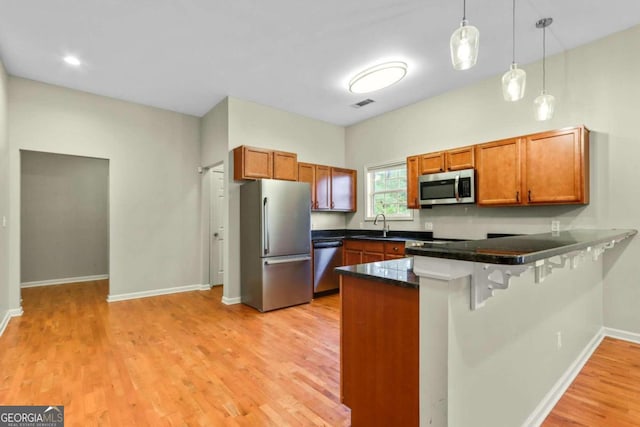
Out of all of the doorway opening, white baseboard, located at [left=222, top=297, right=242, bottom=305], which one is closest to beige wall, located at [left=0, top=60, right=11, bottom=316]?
the doorway opening

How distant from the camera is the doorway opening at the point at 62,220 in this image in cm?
552

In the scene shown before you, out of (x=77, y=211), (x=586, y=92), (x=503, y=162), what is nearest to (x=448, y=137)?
(x=503, y=162)

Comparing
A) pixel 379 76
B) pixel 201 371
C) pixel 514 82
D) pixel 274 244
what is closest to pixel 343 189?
pixel 274 244

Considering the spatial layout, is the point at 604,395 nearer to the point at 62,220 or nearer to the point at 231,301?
the point at 231,301

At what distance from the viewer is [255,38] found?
313 centimetres

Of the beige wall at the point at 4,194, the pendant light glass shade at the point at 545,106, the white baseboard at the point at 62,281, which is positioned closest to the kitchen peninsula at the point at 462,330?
the pendant light glass shade at the point at 545,106

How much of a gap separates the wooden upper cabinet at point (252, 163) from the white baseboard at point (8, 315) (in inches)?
120

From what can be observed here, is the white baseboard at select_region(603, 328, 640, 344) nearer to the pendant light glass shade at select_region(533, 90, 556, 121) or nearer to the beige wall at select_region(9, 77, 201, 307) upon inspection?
the pendant light glass shade at select_region(533, 90, 556, 121)

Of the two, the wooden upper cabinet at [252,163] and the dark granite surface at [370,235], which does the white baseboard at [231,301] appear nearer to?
the dark granite surface at [370,235]

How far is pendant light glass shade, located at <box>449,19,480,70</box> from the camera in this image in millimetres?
1671

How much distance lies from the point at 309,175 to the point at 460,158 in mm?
2401

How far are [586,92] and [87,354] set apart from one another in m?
5.58

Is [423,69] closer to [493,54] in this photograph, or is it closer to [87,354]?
[493,54]

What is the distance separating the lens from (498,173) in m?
3.60
